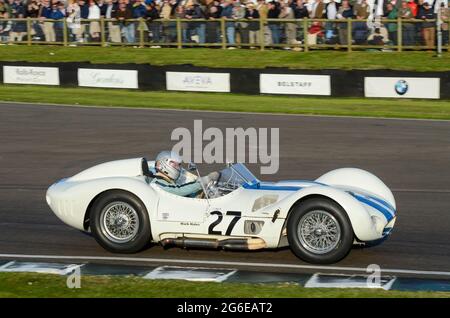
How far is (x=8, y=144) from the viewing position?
16.9 m

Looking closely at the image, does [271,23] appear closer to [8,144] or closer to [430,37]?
[430,37]

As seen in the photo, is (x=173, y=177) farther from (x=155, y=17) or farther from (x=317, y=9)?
(x=155, y=17)

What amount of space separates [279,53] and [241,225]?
61.8ft

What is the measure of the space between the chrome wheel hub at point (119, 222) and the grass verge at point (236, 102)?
12.2 meters

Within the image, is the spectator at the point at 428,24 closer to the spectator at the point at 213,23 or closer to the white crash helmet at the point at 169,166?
the spectator at the point at 213,23

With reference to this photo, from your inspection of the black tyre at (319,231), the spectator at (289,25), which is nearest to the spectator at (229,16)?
the spectator at (289,25)

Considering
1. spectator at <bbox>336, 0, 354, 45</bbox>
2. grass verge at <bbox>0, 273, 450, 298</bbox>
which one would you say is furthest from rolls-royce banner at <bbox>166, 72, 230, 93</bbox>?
grass verge at <bbox>0, 273, 450, 298</bbox>

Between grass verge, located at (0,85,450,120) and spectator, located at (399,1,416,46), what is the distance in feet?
13.1

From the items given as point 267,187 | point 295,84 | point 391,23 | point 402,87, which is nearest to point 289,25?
point 391,23

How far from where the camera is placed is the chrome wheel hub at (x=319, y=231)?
857 cm

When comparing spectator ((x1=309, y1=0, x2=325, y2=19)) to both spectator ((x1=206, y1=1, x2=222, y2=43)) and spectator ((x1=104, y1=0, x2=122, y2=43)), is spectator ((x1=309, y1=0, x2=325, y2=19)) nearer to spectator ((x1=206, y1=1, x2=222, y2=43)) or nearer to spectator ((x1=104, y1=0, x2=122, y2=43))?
spectator ((x1=206, y1=1, x2=222, y2=43))

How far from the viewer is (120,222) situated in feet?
30.1

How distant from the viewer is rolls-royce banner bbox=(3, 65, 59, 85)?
Result: 84.6ft
